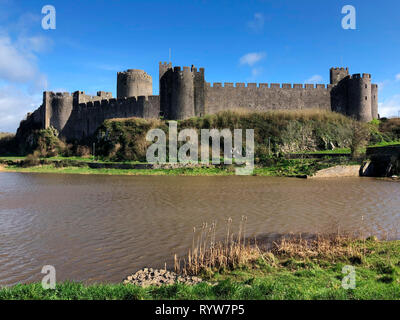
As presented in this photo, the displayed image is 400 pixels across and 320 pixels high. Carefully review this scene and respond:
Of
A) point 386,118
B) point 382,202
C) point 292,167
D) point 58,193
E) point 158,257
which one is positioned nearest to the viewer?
point 158,257

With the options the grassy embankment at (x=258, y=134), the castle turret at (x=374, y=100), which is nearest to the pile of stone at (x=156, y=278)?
the grassy embankment at (x=258, y=134)

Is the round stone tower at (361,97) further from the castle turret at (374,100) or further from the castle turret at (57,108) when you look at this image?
the castle turret at (57,108)

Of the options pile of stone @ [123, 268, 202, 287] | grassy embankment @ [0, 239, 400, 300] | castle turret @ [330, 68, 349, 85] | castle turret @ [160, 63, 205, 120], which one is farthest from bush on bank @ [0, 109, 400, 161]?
pile of stone @ [123, 268, 202, 287]

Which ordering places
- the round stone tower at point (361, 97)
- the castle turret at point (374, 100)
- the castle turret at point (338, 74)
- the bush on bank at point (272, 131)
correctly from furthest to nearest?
the castle turret at point (338, 74), the castle turret at point (374, 100), the round stone tower at point (361, 97), the bush on bank at point (272, 131)

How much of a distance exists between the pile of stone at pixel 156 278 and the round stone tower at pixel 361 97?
3385cm

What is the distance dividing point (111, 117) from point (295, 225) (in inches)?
1215

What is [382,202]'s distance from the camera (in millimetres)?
12023

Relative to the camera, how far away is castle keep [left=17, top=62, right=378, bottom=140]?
31391 millimetres

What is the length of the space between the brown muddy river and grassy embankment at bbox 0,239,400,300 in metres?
1.00

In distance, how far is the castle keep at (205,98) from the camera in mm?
31391

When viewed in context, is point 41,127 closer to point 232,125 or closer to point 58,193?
point 232,125

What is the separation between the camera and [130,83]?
1464 inches

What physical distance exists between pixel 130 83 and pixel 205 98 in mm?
10656
